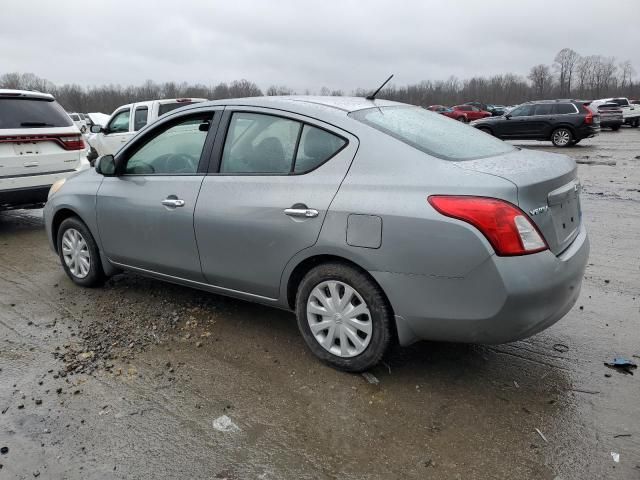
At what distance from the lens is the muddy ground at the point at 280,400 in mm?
2543

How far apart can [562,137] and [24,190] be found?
1773 centimetres

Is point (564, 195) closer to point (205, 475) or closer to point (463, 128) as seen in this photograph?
point (463, 128)

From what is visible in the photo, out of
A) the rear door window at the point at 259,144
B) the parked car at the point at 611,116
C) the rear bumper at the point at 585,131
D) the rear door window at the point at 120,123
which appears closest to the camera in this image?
the rear door window at the point at 259,144

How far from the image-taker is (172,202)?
154 inches

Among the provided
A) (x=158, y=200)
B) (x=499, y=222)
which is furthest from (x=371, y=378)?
(x=158, y=200)

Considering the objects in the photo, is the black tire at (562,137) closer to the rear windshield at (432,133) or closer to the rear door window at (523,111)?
the rear door window at (523,111)

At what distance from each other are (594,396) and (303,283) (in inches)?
71.4

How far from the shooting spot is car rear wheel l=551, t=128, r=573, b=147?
1888 centimetres

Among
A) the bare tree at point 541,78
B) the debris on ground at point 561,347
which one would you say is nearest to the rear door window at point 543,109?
the debris on ground at point 561,347

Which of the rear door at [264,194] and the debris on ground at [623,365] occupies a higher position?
the rear door at [264,194]

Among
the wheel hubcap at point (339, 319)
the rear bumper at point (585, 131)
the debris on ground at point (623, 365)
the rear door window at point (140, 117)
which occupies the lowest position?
A: the debris on ground at point (623, 365)

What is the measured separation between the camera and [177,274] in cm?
408

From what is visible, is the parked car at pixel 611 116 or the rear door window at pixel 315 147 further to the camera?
the parked car at pixel 611 116

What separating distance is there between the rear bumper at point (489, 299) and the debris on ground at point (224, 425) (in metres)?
1.05
